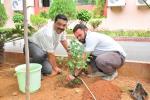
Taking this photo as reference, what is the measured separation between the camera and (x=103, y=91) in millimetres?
3707

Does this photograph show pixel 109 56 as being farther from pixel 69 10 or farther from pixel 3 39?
pixel 69 10

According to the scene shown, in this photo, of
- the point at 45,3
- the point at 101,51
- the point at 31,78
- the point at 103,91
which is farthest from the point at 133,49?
the point at 45,3

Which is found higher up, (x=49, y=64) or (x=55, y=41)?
(x=55, y=41)

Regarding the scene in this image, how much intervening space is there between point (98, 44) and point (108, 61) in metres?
0.32

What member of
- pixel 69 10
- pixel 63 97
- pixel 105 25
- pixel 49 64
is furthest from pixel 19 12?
pixel 63 97

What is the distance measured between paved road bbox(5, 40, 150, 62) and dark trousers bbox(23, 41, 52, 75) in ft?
6.69

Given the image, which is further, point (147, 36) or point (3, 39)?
point (147, 36)

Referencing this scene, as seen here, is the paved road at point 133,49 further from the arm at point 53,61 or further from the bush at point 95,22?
the bush at point 95,22

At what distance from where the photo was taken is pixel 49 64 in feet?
15.6

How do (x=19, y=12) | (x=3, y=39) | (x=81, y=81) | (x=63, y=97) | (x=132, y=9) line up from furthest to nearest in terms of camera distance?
(x=19, y=12) < (x=132, y=9) < (x=3, y=39) < (x=81, y=81) < (x=63, y=97)

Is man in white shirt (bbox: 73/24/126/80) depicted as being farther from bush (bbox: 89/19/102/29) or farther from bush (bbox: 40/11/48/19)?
bush (bbox: 40/11/48/19)

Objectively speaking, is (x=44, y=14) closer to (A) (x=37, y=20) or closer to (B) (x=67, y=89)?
(A) (x=37, y=20)

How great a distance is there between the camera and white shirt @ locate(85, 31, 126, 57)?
4.04 m

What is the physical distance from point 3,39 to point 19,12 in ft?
34.2
